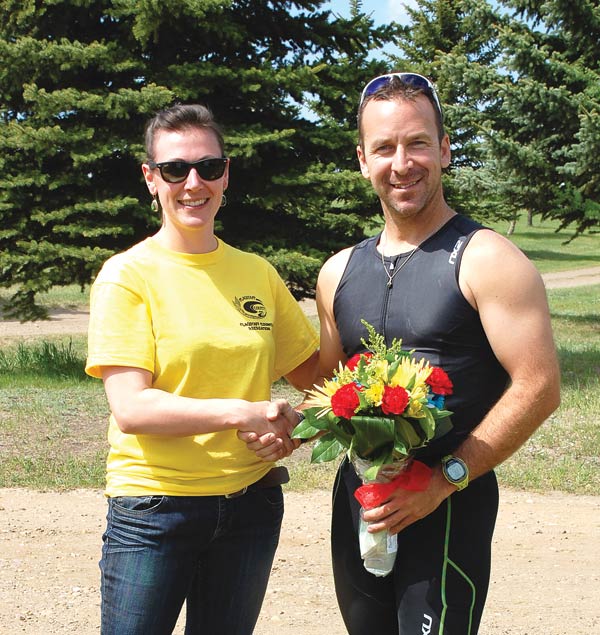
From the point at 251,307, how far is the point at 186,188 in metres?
0.47

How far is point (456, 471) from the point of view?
8.93 ft

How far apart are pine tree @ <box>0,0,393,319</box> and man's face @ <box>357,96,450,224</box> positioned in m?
8.40

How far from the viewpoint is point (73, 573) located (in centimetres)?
551

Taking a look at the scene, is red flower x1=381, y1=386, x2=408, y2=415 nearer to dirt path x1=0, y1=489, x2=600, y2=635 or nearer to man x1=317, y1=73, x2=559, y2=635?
man x1=317, y1=73, x2=559, y2=635

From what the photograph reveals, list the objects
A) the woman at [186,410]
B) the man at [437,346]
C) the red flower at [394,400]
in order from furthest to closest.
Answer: the woman at [186,410] < the man at [437,346] < the red flower at [394,400]

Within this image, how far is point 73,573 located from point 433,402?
144 inches

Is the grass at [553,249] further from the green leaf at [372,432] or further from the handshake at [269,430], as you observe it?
the green leaf at [372,432]

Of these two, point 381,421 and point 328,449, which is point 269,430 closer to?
point 328,449

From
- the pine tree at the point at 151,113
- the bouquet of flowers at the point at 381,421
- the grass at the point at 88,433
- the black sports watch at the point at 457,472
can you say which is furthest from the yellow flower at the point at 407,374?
the pine tree at the point at 151,113

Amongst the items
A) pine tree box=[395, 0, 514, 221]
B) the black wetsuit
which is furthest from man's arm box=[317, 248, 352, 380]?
pine tree box=[395, 0, 514, 221]

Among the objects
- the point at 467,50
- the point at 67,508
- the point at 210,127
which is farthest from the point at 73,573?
the point at 467,50

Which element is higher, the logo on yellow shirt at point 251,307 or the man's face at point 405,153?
the man's face at point 405,153

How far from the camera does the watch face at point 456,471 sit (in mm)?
2717

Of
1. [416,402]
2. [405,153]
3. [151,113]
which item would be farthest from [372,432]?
[151,113]
